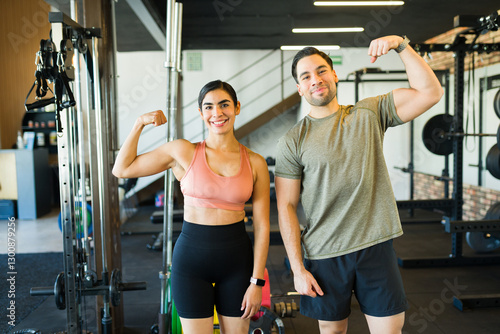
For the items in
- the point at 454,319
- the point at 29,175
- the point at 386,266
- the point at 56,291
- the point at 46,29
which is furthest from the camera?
the point at 46,29

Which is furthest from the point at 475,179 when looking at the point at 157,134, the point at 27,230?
the point at 27,230

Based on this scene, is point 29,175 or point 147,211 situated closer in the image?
point 29,175

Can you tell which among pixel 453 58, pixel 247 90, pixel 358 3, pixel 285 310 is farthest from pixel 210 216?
pixel 247 90

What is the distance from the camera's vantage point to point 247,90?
27.9 feet

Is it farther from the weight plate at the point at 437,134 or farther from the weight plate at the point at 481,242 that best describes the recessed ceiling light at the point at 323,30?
the weight plate at the point at 481,242

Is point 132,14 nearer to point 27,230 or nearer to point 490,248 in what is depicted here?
point 27,230

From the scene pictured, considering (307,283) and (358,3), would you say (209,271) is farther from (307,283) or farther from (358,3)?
(358,3)

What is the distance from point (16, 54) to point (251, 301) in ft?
25.2

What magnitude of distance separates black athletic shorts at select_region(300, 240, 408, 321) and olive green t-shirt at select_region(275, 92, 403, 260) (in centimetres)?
4

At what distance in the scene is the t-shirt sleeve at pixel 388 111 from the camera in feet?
4.98

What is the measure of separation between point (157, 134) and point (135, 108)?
0.68m

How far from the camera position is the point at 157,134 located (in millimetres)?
8312

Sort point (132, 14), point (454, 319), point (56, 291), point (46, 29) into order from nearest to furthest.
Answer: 1. point (56, 291)
2. point (454, 319)
3. point (132, 14)
4. point (46, 29)

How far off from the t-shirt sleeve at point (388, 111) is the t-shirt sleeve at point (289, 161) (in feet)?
1.17
